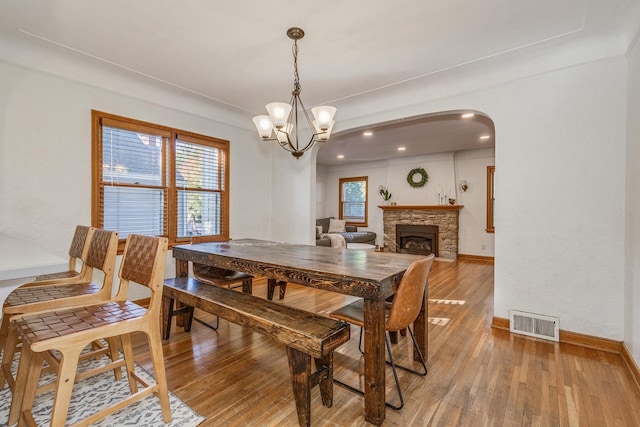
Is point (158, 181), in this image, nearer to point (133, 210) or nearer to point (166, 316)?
point (133, 210)

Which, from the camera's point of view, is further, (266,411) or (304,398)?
(266,411)

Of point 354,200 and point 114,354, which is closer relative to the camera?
point 114,354

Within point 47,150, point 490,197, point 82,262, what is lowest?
point 82,262

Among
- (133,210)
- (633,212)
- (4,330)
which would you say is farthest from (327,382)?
(133,210)

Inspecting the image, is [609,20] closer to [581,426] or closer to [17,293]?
[581,426]

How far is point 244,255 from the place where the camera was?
231 centimetres

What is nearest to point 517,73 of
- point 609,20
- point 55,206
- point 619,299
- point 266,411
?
point 609,20

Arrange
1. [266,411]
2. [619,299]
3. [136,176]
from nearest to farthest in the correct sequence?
[266,411]
[619,299]
[136,176]

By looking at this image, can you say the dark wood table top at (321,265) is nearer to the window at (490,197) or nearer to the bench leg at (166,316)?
the bench leg at (166,316)

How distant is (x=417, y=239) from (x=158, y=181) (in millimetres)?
5940

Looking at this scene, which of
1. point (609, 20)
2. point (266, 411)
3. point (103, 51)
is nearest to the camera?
point (266, 411)

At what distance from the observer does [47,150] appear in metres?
2.79

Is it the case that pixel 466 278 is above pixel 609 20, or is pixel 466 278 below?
below

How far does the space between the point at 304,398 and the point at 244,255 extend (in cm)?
111
